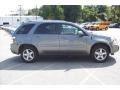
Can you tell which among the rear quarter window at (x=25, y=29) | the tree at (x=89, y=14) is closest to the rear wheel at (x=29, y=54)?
the rear quarter window at (x=25, y=29)

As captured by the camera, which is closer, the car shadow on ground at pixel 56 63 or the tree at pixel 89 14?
the car shadow on ground at pixel 56 63

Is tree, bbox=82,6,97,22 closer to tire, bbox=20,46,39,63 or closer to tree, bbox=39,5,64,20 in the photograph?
tree, bbox=39,5,64,20

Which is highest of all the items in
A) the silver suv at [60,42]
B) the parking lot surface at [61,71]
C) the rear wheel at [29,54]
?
the silver suv at [60,42]

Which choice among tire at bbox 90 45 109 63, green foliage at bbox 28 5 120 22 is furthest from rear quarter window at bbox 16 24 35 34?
green foliage at bbox 28 5 120 22

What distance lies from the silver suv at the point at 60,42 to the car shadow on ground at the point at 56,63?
1.16 feet

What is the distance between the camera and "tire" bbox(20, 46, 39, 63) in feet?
34.3

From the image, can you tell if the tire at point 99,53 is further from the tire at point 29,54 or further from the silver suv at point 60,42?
the tire at point 29,54

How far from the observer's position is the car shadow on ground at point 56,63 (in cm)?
960

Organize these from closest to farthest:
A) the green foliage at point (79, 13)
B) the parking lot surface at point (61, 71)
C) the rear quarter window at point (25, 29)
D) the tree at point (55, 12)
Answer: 1. the parking lot surface at point (61, 71)
2. the rear quarter window at point (25, 29)
3. the tree at point (55, 12)
4. the green foliage at point (79, 13)

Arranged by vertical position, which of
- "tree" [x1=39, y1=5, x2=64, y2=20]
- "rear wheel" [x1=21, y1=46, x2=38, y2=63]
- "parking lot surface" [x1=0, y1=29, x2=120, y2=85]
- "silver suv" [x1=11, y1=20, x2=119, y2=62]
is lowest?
"parking lot surface" [x1=0, y1=29, x2=120, y2=85]

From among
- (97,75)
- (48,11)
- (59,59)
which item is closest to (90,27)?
(48,11)

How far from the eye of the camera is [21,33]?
34.7 feet

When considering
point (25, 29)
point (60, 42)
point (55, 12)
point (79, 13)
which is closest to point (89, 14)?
point (79, 13)

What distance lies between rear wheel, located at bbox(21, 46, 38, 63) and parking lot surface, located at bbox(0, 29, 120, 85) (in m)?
0.21
